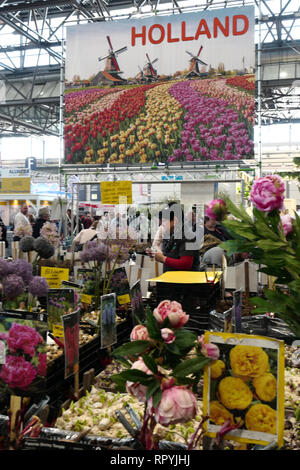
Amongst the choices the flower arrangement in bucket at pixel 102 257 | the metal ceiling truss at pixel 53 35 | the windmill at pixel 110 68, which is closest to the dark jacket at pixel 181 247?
the flower arrangement in bucket at pixel 102 257

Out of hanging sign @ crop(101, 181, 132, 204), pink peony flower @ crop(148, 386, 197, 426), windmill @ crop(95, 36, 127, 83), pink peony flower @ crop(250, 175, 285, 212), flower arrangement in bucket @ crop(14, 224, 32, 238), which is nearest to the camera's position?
pink peony flower @ crop(148, 386, 197, 426)

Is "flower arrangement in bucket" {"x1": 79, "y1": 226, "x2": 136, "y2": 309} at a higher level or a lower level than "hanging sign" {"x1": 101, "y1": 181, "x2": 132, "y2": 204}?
lower

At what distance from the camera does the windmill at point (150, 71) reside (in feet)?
15.4

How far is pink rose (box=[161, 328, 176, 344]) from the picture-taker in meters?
0.85

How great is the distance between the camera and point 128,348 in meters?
0.89

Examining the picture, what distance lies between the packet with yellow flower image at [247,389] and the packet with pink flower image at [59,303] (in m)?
0.80

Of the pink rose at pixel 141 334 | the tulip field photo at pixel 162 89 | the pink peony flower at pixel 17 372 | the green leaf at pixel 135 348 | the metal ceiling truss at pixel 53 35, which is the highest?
the metal ceiling truss at pixel 53 35

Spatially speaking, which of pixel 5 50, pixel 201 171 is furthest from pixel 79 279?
pixel 5 50

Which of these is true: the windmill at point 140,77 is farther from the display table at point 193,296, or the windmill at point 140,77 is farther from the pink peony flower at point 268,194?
the pink peony flower at point 268,194

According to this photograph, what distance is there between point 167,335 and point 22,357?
444mm

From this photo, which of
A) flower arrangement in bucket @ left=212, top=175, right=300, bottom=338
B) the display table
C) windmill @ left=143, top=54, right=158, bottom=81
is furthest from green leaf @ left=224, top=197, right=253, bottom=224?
windmill @ left=143, top=54, right=158, bottom=81

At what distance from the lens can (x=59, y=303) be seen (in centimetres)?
166

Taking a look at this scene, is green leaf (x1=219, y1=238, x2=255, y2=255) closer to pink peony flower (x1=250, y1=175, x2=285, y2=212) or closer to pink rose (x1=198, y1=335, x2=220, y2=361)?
pink peony flower (x1=250, y1=175, x2=285, y2=212)

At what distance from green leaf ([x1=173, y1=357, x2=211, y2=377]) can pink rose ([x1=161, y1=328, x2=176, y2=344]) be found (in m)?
A: 0.06
